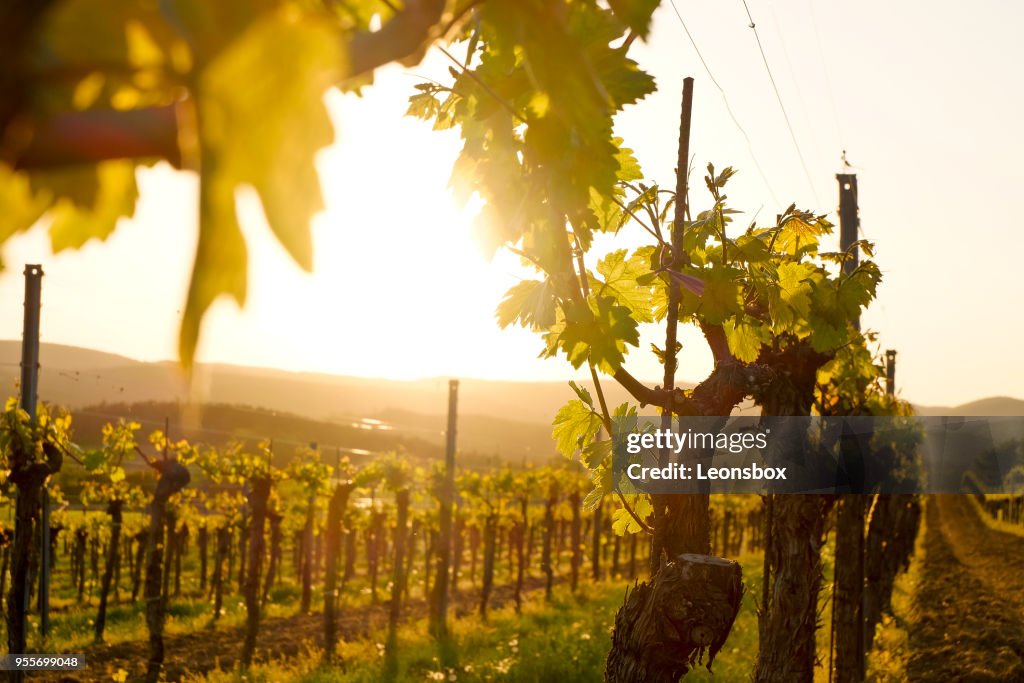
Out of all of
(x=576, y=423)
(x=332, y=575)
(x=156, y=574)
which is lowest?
(x=332, y=575)

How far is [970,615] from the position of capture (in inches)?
621

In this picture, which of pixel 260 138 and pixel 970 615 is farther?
pixel 970 615

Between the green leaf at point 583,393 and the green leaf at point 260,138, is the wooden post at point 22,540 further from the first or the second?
the green leaf at point 260,138

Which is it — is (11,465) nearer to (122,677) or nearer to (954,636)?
(122,677)

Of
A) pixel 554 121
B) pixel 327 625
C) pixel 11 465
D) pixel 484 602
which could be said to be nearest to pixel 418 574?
pixel 484 602

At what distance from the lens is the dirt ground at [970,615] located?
11242mm

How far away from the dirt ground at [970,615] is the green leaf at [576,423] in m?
9.89

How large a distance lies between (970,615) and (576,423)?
15882 mm

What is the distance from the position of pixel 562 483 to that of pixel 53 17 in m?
28.6

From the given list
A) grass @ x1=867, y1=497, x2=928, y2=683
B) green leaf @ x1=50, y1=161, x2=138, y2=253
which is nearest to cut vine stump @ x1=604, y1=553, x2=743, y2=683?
green leaf @ x1=50, y1=161, x2=138, y2=253

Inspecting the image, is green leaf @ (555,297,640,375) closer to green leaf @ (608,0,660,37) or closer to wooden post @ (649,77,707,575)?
wooden post @ (649,77,707,575)

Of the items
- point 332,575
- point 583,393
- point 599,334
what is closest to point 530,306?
point 599,334

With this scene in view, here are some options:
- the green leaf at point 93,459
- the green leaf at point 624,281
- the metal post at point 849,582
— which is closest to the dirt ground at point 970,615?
the metal post at point 849,582

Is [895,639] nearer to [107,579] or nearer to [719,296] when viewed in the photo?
[719,296]
